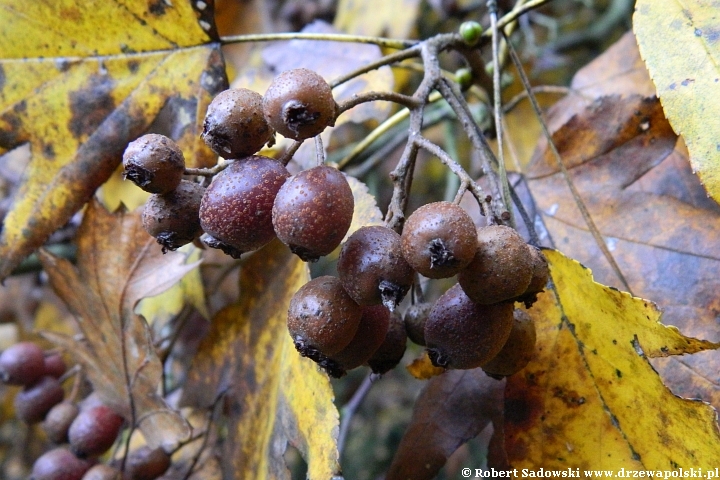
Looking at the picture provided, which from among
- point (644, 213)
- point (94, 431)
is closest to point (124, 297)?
point (94, 431)

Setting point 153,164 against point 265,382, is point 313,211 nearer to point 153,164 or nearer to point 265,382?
point 153,164

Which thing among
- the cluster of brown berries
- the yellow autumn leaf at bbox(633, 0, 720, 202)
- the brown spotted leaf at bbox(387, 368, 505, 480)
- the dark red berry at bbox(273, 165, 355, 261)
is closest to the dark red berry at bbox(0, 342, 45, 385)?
the cluster of brown berries

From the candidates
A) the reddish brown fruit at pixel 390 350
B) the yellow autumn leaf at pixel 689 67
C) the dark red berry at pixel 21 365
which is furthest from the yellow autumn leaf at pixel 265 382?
the yellow autumn leaf at pixel 689 67

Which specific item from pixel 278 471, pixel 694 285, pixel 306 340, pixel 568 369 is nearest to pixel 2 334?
pixel 278 471

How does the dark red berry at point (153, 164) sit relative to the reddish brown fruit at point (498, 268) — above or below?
above

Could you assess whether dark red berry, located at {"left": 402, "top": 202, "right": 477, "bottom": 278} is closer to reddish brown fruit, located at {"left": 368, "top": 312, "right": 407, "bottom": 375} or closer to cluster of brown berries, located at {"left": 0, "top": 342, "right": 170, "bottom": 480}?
reddish brown fruit, located at {"left": 368, "top": 312, "right": 407, "bottom": 375}

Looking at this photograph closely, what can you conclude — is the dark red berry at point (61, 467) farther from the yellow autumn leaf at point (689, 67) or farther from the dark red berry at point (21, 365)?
the yellow autumn leaf at point (689, 67)

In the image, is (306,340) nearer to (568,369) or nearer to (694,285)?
(568,369)
